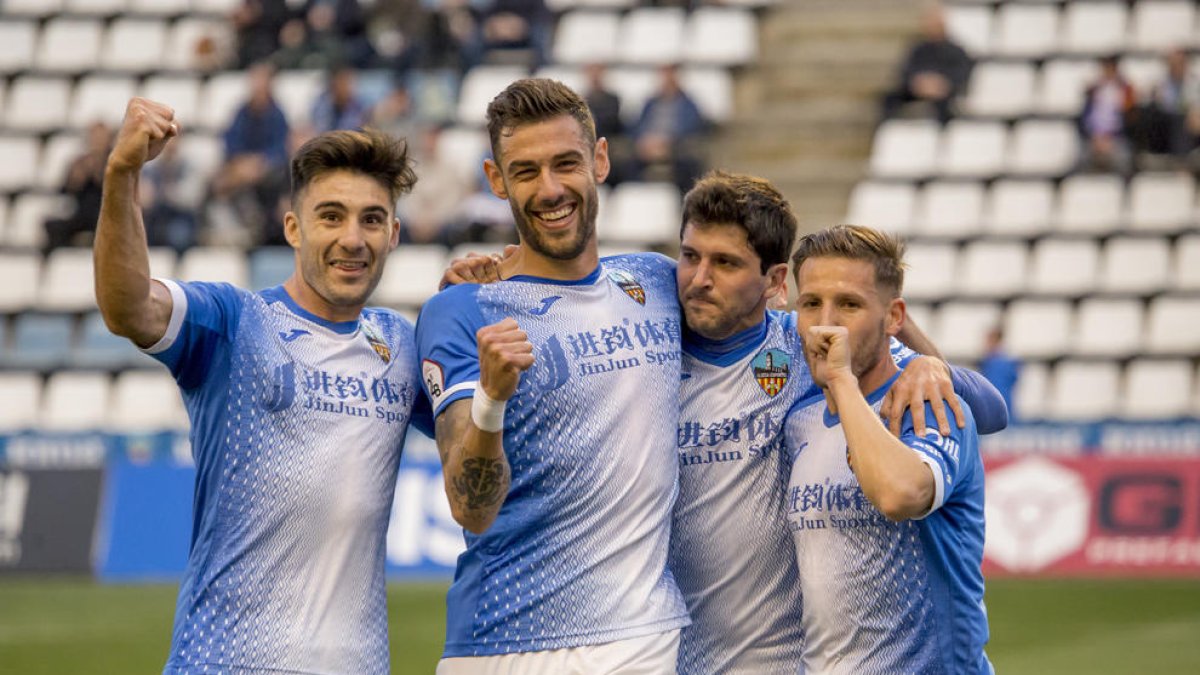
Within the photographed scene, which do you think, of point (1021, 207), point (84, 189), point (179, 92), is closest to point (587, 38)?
point (179, 92)

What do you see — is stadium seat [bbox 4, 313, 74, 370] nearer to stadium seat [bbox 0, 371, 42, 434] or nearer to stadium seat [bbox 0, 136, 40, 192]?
stadium seat [bbox 0, 371, 42, 434]

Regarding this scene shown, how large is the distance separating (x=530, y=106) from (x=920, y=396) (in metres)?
1.33

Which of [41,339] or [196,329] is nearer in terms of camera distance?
[196,329]

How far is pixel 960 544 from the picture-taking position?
190 inches

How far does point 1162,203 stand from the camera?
17609mm

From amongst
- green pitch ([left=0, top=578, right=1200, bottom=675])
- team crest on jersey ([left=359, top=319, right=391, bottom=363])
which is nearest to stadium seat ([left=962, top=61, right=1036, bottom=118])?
green pitch ([left=0, top=578, right=1200, bottom=675])

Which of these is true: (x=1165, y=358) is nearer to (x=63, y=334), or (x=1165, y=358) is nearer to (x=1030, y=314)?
(x=1030, y=314)

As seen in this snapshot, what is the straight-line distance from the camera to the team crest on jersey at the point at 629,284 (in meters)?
5.13

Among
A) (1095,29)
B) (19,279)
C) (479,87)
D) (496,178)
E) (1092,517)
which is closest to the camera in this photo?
(496,178)

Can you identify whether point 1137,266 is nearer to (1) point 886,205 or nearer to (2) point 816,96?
(1) point 886,205

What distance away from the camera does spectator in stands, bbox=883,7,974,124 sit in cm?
1861

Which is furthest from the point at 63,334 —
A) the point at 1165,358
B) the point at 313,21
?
the point at 1165,358

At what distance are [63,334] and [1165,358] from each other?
11249 millimetres

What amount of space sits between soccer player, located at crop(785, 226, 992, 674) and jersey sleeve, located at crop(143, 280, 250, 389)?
5.35ft
